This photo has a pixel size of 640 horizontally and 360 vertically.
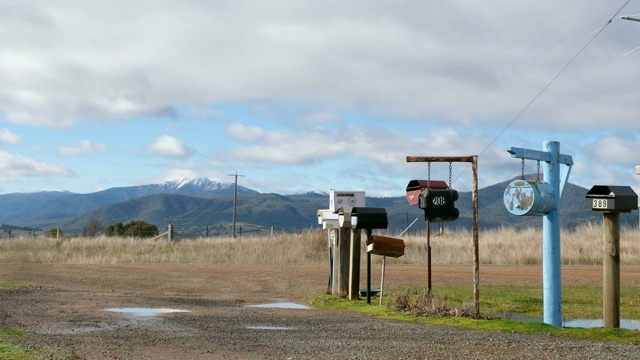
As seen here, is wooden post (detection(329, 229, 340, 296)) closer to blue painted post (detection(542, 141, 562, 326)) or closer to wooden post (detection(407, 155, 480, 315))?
wooden post (detection(407, 155, 480, 315))

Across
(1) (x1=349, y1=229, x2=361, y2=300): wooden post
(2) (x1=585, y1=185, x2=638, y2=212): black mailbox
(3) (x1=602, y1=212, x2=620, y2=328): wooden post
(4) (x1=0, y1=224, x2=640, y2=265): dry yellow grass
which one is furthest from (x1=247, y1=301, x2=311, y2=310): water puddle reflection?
(4) (x1=0, y1=224, x2=640, y2=265): dry yellow grass

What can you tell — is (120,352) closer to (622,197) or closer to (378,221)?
(622,197)

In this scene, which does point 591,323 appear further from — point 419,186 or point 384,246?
point 384,246

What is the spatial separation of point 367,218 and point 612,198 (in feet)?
22.8

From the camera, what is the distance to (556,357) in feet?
35.6

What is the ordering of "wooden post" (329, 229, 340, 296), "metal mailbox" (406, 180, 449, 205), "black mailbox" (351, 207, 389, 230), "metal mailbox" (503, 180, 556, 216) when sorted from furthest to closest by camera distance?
"wooden post" (329, 229, 340, 296) < "black mailbox" (351, 207, 389, 230) < "metal mailbox" (406, 180, 449, 205) < "metal mailbox" (503, 180, 556, 216)

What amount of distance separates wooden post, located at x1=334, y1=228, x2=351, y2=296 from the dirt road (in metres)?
0.99

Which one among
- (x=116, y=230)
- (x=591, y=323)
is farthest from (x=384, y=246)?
(x=116, y=230)

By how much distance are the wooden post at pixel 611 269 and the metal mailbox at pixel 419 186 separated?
13.3 ft

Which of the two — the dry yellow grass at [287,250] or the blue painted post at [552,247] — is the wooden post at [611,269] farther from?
the dry yellow grass at [287,250]

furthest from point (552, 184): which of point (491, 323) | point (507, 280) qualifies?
point (507, 280)

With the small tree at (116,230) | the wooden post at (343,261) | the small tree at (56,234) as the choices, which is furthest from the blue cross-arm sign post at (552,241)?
the small tree at (116,230)

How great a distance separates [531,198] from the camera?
45.4ft

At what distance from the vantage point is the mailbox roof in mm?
13109
